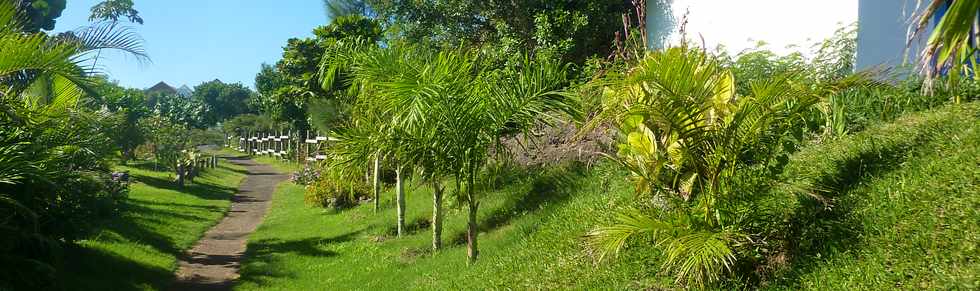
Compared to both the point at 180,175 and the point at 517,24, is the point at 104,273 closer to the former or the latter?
the point at 517,24

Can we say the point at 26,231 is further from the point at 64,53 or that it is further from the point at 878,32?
the point at 878,32

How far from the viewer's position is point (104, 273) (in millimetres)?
9969

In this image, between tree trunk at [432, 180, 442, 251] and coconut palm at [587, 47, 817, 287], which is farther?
tree trunk at [432, 180, 442, 251]

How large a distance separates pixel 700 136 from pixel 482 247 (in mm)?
4240

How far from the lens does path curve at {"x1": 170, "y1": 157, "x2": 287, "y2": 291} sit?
35.4 ft

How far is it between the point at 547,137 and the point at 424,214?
243cm

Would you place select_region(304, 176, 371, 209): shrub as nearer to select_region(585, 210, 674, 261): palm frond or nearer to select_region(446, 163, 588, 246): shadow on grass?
select_region(446, 163, 588, 246): shadow on grass

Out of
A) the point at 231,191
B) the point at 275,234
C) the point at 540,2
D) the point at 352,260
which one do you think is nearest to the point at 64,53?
the point at 352,260

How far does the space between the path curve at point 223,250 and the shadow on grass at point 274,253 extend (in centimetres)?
19

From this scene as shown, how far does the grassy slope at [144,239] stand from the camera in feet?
32.3

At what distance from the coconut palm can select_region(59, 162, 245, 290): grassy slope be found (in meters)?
6.73

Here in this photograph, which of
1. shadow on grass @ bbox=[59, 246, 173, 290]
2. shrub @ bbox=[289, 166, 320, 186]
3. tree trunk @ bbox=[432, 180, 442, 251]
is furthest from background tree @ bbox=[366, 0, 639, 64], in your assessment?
shrub @ bbox=[289, 166, 320, 186]

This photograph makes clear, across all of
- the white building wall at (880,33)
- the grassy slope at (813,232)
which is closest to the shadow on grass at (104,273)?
the grassy slope at (813,232)

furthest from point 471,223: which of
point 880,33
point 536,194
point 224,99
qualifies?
point 224,99
